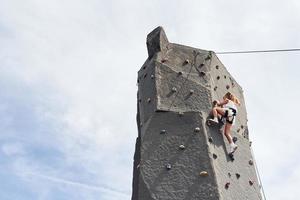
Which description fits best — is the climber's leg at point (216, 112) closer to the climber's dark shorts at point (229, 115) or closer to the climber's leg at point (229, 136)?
the climber's dark shorts at point (229, 115)

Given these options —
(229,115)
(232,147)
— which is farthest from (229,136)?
(229,115)

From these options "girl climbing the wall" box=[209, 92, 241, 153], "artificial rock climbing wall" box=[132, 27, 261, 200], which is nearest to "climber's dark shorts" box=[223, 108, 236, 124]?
"girl climbing the wall" box=[209, 92, 241, 153]

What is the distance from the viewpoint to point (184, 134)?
640 centimetres

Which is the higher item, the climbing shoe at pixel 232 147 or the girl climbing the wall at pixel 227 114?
the girl climbing the wall at pixel 227 114

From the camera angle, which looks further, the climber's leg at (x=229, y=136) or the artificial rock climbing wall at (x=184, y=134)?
the climber's leg at (x=229, y=136)

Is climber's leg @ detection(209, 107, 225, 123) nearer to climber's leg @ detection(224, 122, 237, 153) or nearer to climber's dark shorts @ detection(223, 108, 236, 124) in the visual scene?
climber's dark shorts @ detection(223, 108, 236, 124)

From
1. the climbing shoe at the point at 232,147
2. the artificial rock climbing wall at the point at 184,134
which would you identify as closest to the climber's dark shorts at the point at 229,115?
the artificial rock climbing wall at the point at 184,134

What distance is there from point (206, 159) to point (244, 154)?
3.66 feet

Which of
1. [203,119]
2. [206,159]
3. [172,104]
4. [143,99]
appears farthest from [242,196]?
[143,99]

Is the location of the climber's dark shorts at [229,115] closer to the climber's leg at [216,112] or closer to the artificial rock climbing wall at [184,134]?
the climber's leg at [216,112]

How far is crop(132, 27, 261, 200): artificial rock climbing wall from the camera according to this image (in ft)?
19.6

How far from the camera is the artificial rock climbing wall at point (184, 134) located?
5.98 m

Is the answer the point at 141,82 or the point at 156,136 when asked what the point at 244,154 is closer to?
the point at 156,136

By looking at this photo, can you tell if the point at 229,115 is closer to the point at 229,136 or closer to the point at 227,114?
the point at 227,114
